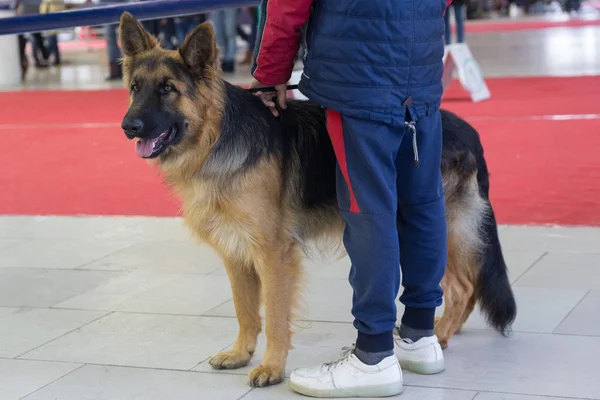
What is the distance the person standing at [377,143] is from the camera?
318 centimetres

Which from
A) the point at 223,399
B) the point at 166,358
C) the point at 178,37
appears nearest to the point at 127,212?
the point at 166,358

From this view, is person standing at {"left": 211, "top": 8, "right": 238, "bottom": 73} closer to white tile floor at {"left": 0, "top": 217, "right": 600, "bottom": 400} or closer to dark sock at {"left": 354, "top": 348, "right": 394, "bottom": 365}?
white tile floor at {"left": 0, "top": 217, "right": 600, "bottom": 400}

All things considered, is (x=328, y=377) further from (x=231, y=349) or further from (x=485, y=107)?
(x=485, y=107)

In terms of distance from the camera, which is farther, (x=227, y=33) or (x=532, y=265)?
(x=227, y=33)

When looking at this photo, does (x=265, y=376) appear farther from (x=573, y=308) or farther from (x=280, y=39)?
(x=573, y=308)

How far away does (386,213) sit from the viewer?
10.8 ft

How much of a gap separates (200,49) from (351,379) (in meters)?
1.38

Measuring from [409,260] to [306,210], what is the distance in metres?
0.47

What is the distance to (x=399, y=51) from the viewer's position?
317 cm

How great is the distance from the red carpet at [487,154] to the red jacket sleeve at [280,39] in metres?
2.58

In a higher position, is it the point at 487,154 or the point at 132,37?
the point at 132,37

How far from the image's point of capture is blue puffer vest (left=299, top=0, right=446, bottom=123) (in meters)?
3.14

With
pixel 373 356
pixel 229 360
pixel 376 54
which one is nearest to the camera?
pixel 376 54

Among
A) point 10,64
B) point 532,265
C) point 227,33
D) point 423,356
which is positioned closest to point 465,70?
point 532,265
